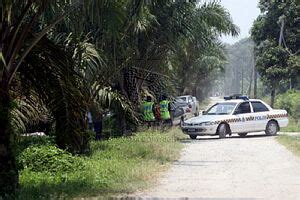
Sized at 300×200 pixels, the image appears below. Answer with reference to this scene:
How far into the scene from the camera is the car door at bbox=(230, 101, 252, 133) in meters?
20.5

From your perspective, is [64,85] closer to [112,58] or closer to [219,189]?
[219,189]

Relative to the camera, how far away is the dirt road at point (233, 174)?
8.82 m

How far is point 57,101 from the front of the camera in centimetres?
1003

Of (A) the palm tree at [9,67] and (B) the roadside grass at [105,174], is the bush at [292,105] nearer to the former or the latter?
(B) the roadside grass at [105,174]

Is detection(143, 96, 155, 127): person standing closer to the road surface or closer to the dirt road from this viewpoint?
the dirt road

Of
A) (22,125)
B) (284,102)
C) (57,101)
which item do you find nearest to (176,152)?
(22,125)

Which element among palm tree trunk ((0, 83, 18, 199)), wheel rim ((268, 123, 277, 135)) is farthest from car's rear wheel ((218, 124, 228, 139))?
palm tree trunk ((0, 83, 18, 199))

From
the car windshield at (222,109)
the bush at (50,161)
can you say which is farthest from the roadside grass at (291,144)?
the bush at (50,161)

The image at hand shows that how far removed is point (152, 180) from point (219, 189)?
1549 millimetres

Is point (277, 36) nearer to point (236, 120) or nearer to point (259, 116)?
point (259, 116)

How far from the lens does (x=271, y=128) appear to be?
21266 millimetres

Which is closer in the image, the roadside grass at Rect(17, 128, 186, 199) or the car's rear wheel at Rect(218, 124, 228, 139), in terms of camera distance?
the roadside grass at Rect(17, 128, 186, 199)

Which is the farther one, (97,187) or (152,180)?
(152,180)

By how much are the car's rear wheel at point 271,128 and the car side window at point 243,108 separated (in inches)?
40.3
